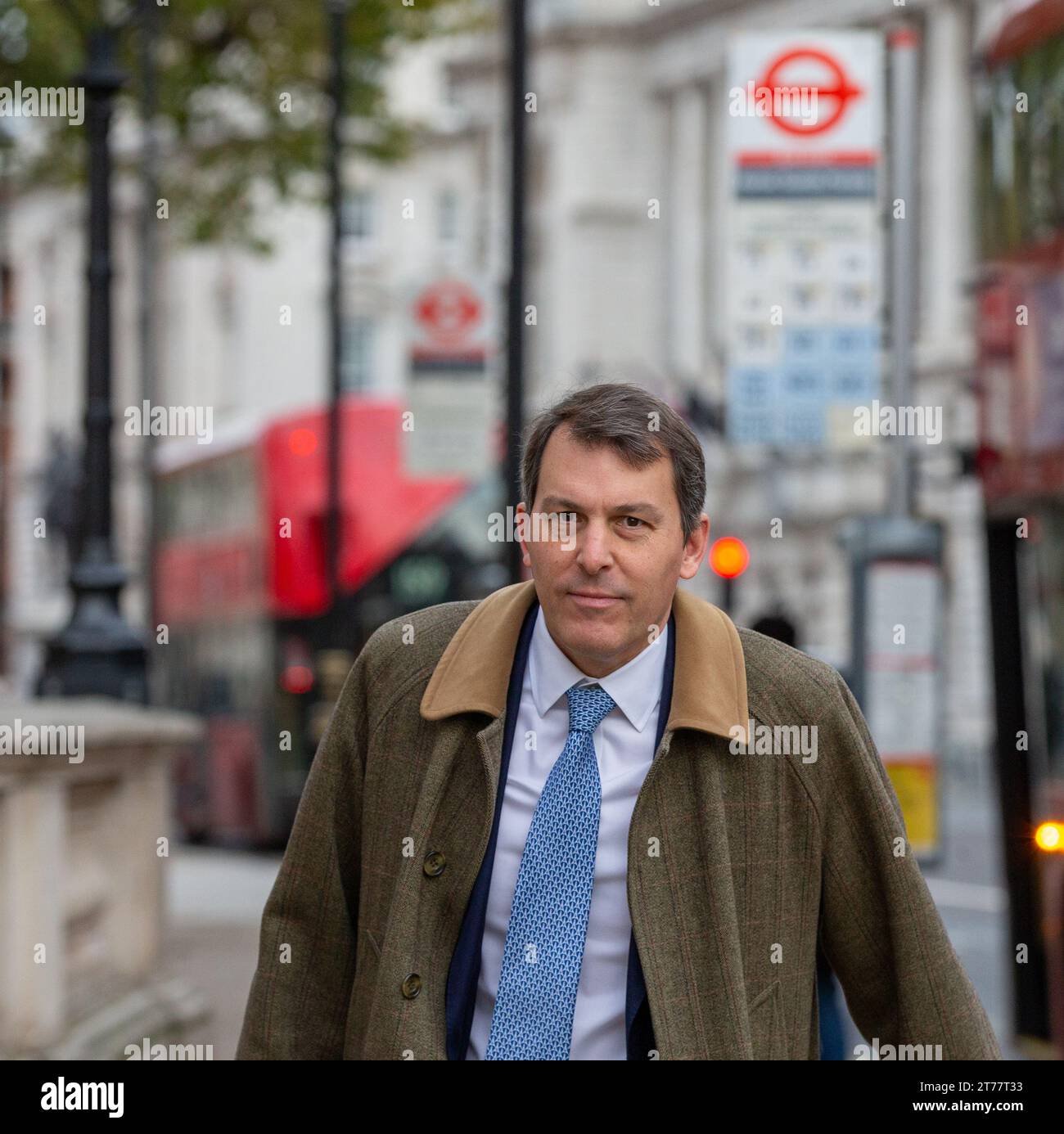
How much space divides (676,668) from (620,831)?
21 cm

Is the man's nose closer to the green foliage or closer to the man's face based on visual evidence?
the man's face

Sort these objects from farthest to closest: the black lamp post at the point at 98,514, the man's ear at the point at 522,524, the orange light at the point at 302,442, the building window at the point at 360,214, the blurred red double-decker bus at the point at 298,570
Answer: the building window at the point at 360,214 < the orange light at the point at 302,442 < the blurred red double-decker bus at the point at 298,570 < the black lamp post at the point at 98,514 < the man's ear at the point at 522,524

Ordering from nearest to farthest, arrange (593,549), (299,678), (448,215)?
1. (593,549)
2. (299,678)
3. (448,215)

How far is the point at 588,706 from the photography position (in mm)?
2930

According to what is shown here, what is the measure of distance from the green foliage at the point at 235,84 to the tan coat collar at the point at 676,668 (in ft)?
49.4

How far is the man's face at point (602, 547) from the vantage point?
283cm

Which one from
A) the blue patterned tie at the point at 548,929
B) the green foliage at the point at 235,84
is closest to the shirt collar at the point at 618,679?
the blue patterned tie at the point at 548,929

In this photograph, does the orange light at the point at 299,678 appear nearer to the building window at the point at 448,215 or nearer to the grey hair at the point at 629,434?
the grey hair at the point at 629,434

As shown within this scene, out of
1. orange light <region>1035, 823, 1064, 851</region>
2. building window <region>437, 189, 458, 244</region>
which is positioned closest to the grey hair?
orange light <region>1035, 823, 1064, 851</region>

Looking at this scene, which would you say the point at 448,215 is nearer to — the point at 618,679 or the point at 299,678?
the point at 299,678

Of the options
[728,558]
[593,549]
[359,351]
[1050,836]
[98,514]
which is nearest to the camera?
[593,549]

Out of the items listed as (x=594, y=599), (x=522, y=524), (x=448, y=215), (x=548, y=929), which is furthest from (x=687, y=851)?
(x=448, y=215)

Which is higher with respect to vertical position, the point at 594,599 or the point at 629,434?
the point at 629,434

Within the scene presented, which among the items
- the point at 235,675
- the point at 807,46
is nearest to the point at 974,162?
the point at 807,46
